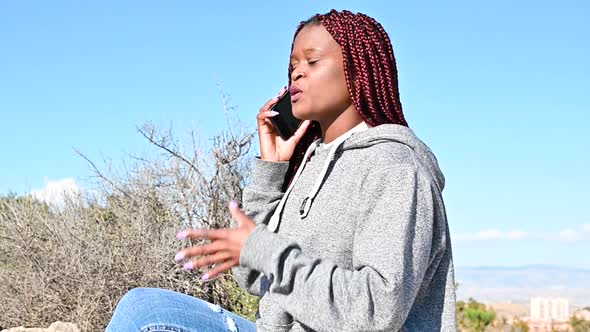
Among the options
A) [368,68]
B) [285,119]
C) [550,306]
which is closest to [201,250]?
[368,68]

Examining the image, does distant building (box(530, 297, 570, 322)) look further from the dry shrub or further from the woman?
the woman

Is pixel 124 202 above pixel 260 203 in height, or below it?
above

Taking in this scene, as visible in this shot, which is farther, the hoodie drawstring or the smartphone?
the smartphone

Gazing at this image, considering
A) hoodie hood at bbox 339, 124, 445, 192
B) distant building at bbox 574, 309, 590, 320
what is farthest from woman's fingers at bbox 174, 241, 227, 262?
distant building at bbox 574, 309, 590, 320

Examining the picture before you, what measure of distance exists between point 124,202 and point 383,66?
16.7ft

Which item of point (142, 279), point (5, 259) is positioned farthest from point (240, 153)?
point (5, 259)

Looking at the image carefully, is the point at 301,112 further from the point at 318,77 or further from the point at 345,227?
the point at 345,227

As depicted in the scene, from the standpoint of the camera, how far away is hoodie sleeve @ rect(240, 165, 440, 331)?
1946mm

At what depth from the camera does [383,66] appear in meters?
2.33

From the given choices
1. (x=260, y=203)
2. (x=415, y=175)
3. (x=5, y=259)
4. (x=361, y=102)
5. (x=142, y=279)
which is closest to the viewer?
(x=415, y=175)

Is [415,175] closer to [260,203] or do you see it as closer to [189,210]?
[260,203]

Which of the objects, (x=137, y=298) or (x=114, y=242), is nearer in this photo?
(x=137, y=298)

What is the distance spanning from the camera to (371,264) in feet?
6.45

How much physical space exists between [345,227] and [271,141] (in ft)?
2.59
